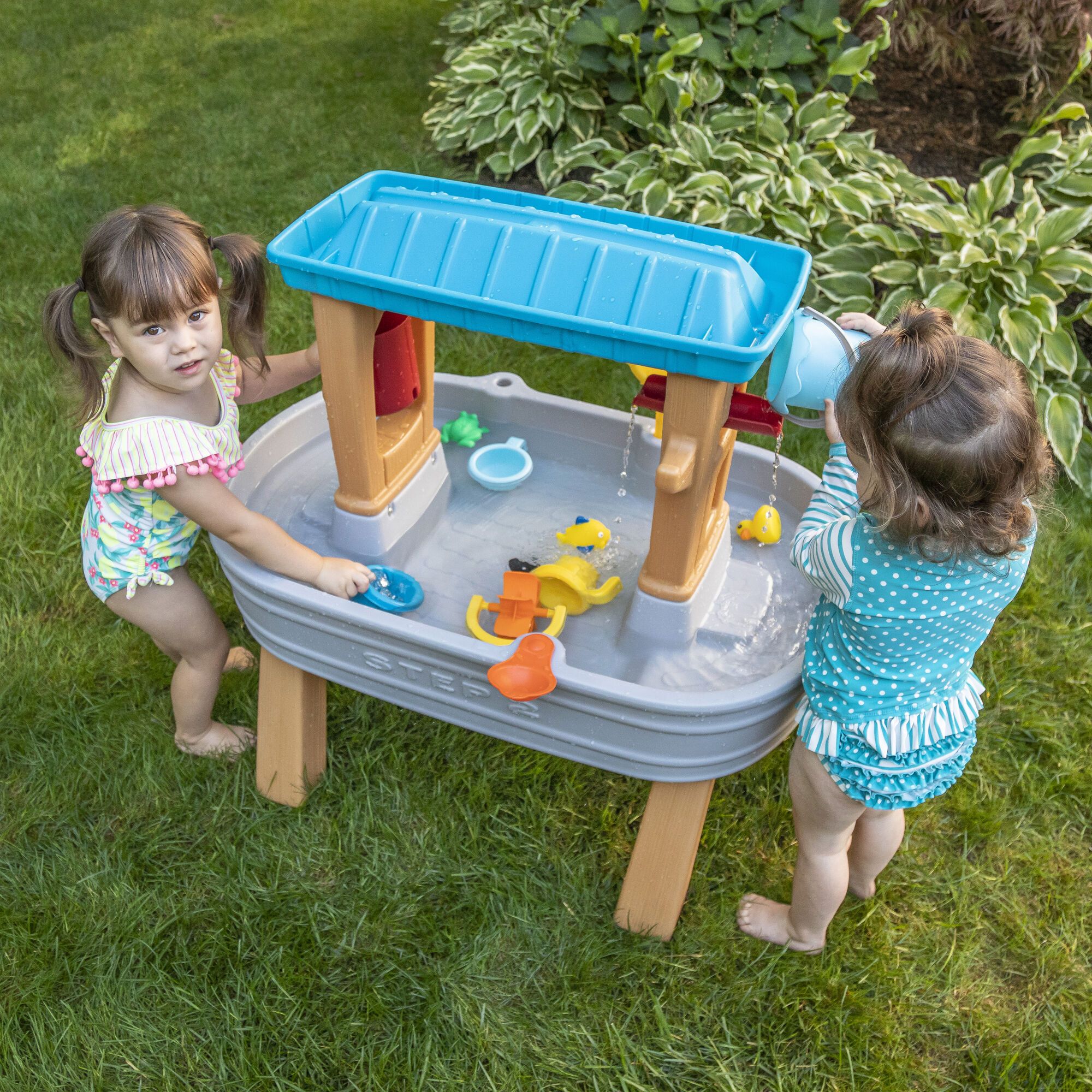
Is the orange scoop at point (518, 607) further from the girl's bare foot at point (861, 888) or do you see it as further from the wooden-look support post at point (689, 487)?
the girl's bare foot at point (861, 888)

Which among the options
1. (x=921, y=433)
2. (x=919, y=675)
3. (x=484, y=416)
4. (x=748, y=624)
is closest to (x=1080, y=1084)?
(x=919, y=675)

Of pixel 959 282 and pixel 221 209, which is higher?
pixel 959 282

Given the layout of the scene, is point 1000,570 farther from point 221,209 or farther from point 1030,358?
point 221,209

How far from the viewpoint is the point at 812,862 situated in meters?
1.61

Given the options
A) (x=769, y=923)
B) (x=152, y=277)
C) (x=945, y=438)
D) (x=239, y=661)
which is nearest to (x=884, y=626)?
(x=945, y=438)

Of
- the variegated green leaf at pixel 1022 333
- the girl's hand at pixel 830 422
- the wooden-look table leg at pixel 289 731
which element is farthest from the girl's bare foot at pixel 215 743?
the variegated green leaf at pixel 1022 333

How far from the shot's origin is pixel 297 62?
184 inches

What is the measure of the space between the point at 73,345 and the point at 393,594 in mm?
647

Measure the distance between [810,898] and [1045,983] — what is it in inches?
18.3

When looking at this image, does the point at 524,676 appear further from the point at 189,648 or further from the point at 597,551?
the point at 189,648

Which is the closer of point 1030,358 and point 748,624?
point 748,624

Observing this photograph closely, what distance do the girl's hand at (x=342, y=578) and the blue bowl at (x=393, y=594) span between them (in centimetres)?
4

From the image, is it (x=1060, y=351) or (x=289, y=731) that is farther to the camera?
(x=1060, y=351)

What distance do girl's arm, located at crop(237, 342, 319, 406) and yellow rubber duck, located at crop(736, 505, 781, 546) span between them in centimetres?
86
